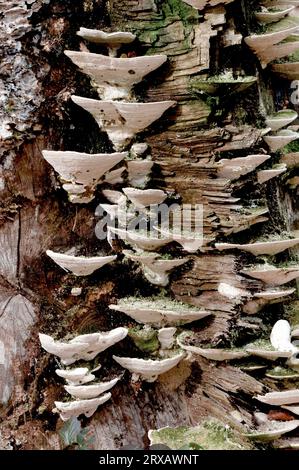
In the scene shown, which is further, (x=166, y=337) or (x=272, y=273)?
(x=166, y=337)

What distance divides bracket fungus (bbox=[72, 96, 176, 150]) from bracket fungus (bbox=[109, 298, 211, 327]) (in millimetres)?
810

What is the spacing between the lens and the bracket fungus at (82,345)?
251cm

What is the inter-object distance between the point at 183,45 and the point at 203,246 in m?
0.98

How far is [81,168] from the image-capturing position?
2400 millimetres

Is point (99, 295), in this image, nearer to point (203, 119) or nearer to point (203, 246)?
point (203, 246)

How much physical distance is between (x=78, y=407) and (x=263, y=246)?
1217 millimetres

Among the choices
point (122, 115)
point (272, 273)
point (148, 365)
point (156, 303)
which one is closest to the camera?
point (122, 115)

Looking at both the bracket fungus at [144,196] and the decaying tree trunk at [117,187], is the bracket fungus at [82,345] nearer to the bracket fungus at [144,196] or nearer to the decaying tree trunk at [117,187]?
the decaying tree trunk at [117,187]

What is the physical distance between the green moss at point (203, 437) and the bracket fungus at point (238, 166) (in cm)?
131

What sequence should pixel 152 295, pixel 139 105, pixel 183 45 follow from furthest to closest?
pixel 152 295, pixel 183 45, pixel 139 105

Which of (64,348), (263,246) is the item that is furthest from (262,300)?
(64,348)

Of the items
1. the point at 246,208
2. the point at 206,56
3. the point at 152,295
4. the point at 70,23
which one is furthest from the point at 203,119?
the point at 152,295

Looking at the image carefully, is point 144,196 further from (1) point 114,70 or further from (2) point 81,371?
(2) point 81,371

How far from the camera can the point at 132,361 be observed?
2686 mm
